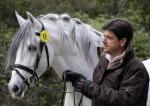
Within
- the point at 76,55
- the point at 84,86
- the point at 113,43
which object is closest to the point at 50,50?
the point at 76,55

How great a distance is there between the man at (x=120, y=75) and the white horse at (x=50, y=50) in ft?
2.28

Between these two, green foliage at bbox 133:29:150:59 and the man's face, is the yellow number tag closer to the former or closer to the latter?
the man's face

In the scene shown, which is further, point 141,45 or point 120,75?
point 141,45

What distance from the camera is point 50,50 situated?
3.65 metres

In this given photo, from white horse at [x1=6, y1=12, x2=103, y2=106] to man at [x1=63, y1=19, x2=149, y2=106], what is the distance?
2.28 feet

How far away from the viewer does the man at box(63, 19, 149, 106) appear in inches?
110

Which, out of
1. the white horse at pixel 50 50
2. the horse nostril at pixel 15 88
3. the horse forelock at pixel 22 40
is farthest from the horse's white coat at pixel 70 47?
the horse nostril at pixel 15 88

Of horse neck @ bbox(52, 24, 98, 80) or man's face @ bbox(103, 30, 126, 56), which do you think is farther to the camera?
horse neck @ bbox(52, 24, 98, 80)

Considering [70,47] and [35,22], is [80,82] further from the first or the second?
[35,22]

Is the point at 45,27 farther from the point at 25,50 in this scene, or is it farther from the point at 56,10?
the point at 56,10

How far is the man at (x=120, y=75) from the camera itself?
9.19 ft

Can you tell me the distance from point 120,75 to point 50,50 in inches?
35.9

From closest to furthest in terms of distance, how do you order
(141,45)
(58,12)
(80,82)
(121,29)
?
(121,29), (80,82), (141,45), (58,12)

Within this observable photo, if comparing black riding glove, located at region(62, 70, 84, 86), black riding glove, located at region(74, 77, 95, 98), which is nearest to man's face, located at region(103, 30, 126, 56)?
black riding glove, located at region(74, 77, 95, 98)
